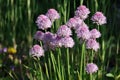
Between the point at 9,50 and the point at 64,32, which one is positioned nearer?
the point at 64,32

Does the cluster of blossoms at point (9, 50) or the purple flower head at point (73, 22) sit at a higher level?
the purple flower head at point (73, 22)

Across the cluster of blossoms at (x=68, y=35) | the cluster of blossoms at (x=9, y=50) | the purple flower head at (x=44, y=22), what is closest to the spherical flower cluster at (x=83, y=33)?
the cluster of blossoms at (x=68, y=35)

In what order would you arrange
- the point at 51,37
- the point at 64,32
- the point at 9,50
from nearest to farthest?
the point at 64,32, the point at 51,37, the point at 9,50

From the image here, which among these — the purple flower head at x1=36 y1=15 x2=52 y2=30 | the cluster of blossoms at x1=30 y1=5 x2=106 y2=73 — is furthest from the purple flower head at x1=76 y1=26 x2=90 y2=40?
the purple flower head at x1=36 y1=15 x2=52 y2=30

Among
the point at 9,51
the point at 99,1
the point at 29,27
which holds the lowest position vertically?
the point at 9,51

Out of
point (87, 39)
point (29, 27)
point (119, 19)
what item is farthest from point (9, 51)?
point (87, 39)

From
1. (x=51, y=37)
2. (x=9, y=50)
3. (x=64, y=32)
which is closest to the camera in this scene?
(x=64, y=32)

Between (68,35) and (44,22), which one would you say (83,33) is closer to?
(68,35)

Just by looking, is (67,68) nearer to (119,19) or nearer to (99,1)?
(99,1)

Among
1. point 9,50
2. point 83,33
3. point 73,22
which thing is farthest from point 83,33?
point 9,50

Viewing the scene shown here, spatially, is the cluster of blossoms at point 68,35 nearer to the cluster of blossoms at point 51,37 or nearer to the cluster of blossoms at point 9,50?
the cluster of blossoms at point 51,37

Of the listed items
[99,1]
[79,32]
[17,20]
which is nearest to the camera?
[79,32]
